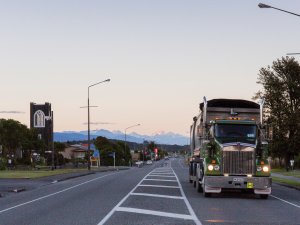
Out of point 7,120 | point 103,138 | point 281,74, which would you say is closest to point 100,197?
point 281,74

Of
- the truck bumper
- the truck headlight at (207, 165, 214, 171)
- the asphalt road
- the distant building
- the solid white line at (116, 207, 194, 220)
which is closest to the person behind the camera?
the asphalt road

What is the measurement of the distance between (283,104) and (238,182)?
4031 cm

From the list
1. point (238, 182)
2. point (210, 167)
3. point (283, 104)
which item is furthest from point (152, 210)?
point (283, 104)

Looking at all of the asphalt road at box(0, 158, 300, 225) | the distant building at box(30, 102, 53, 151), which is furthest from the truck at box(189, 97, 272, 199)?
the distant building at box(30, 102, 53, 151)

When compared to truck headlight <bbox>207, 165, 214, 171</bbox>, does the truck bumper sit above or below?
below

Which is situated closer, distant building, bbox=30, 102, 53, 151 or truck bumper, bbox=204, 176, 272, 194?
truck bumper, bbox=204, 176, 272, 194

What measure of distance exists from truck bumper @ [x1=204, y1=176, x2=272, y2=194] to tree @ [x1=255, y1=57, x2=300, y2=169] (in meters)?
36.8

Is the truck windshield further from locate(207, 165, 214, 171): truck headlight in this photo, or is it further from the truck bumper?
the truck bumper

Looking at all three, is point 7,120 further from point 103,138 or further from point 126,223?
point 126,223

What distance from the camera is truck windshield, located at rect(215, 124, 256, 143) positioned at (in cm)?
2189

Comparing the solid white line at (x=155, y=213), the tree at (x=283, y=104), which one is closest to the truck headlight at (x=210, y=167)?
the solid white line at (x=155, y=213)

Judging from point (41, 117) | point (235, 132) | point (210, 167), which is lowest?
point (210, 167)

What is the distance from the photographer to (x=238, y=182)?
70.3 feet

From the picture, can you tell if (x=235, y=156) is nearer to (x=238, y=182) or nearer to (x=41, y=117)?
(x=238, y=182)
